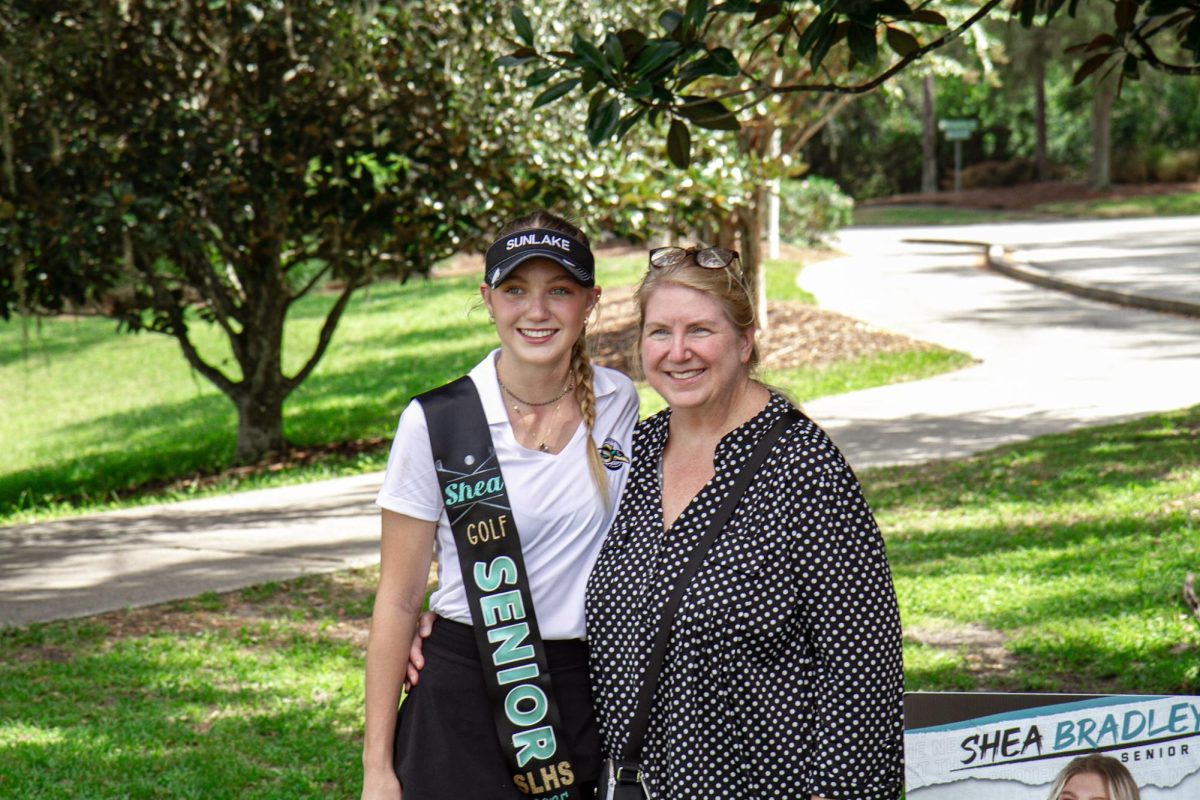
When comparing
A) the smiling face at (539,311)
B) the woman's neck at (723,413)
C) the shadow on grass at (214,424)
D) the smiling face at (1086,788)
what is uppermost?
the smiling face at (539,311)

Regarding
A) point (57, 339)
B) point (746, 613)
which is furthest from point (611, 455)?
point (57, 339)

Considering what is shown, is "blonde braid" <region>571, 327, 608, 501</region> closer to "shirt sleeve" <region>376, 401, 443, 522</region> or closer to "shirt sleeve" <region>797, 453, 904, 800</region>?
"shirt sleeve" <region>376, 401, 443, 522</region>

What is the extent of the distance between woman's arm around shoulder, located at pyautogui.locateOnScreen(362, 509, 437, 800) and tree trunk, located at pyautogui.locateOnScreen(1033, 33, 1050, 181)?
3602cm

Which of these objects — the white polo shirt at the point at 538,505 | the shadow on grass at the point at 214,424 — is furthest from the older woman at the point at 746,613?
the shadow on grass at the point at 214,424

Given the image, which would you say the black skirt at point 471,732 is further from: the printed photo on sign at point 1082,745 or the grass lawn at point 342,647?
the grass lawn at point 342,647

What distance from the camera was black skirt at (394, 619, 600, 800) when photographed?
2.71m

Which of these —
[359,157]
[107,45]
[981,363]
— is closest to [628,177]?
[359,157]

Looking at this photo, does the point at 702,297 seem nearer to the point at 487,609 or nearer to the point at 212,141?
the point at 487,609

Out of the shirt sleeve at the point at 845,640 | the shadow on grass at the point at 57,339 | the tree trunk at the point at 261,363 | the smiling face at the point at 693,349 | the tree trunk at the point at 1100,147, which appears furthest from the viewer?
the tree trunk at the point at 1100,147

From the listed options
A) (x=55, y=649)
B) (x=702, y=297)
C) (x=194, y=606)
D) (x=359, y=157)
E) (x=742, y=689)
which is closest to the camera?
(x=742, y=689)

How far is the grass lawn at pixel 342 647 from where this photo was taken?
4.91m

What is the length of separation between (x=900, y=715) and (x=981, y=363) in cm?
1148

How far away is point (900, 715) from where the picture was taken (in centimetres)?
250

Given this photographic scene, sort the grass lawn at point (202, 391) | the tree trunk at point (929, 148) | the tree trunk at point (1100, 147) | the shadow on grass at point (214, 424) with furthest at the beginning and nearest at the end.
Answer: the tree trunk at point (929, 148) < the tree trunk at point (1100, 147) < the shadow on grass at point (214, 424) < the grass lawn at point (202, 391)
